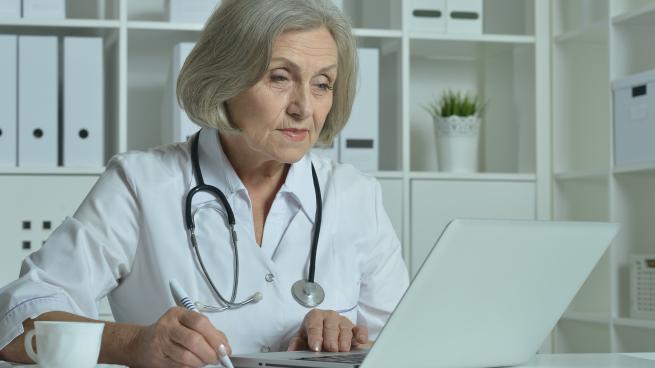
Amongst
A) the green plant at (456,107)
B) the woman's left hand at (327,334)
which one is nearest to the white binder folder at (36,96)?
the green plant at (456,107)

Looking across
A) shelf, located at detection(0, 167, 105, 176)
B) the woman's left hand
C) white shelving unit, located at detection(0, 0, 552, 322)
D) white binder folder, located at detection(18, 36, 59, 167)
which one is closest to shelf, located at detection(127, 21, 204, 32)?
white shelving unit, located at detection(0, 0, 552, 322)

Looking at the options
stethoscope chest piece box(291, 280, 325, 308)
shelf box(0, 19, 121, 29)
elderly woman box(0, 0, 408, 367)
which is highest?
shelf box(0, 19, 121, 29)

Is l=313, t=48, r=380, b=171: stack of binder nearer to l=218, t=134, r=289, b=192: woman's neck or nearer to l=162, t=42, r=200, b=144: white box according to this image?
l=162, t=42, r=200, b=144: white box

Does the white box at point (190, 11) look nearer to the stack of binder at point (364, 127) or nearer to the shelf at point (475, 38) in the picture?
the stack of binder at point (364, 127)

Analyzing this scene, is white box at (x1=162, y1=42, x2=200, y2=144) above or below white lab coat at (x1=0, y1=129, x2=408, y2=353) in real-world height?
above

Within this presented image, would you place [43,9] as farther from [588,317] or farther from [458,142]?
[588,317]

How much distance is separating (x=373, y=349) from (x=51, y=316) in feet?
1.91

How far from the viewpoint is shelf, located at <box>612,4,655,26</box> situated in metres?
2.81

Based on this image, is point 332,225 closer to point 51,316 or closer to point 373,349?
point 51,316


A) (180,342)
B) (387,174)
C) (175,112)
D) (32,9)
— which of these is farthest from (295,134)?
(32,9)

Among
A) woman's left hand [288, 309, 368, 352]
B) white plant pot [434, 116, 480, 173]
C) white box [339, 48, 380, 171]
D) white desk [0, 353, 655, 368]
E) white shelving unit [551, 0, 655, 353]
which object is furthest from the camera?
white plant pot [434, 116, 480, 173]

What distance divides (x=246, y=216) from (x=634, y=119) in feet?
5.05

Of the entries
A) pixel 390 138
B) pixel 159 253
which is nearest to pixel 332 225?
pixel 159 253

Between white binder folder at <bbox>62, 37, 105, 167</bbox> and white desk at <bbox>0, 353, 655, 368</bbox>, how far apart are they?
164cm
